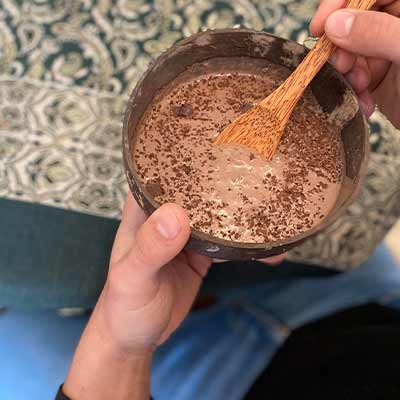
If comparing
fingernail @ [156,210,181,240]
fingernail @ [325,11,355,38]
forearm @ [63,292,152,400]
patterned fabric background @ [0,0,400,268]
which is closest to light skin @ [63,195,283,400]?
forearm @ [63,292,152,400]

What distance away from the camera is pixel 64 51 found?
41.7 inches

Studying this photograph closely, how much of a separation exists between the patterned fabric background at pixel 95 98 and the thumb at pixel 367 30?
0.37 m

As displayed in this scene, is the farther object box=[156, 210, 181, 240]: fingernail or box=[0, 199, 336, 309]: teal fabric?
box=[0, 199, 336, 309]: teal fabric

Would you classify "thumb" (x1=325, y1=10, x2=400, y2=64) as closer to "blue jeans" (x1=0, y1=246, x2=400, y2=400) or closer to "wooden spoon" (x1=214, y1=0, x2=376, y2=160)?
"wooden spoon" (x1=214, y1=0, x2=376, y2=160)

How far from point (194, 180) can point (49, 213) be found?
401 millimetres

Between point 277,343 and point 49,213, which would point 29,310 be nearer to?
point 49,213

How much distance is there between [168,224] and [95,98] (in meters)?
0.56

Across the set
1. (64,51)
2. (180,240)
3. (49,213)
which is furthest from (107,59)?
(180,240)

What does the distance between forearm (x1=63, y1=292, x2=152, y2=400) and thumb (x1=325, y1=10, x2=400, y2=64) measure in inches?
20.4

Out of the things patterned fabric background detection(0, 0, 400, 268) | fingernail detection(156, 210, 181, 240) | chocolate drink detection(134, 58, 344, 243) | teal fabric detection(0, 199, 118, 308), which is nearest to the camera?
fingernail detection(156, 210, 181, 240)

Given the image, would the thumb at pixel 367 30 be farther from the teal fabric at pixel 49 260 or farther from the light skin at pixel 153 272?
the teal fabric at pixel 49 260

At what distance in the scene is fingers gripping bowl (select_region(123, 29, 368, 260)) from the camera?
0.66m

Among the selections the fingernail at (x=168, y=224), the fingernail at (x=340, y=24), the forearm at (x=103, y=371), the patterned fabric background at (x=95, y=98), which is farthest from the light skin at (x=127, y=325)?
the fingernail at (x=340, y=24)

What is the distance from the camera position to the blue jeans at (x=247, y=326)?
2.75 ft
